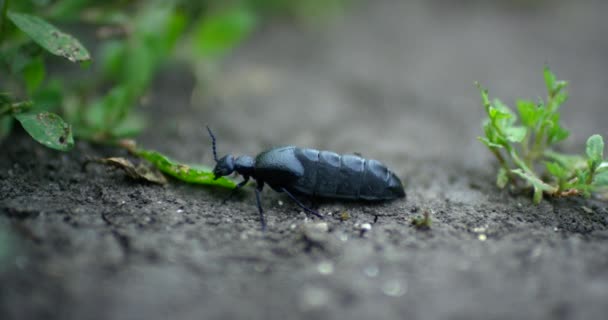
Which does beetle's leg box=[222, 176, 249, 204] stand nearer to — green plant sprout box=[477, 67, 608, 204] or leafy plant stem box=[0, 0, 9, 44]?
green plant sprout box=[477, 67, 608, 204]

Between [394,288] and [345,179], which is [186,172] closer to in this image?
[345,179]

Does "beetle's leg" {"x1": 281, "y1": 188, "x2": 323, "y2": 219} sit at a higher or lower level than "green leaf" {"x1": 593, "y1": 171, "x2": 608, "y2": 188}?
lower

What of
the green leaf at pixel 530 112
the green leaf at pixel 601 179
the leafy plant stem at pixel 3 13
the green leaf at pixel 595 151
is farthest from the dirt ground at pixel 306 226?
the leafy plant stem at pixel 3 13

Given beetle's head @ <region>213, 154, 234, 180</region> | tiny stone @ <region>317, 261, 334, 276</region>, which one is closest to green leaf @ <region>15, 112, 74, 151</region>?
beetle's head @ <region>213, 154, 234, 180</region>

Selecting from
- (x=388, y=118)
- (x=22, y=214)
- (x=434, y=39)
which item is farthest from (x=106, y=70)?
(x=434, y=39)

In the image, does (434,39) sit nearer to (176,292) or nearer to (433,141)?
(433,141)

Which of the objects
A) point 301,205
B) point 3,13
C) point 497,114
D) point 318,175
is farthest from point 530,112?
point 3,13
